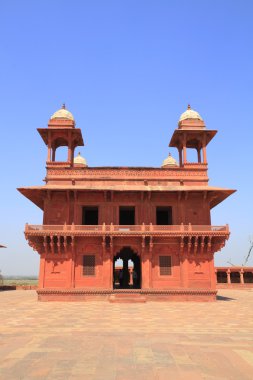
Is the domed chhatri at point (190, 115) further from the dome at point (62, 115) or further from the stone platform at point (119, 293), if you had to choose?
the stone platform at point (119, 293)

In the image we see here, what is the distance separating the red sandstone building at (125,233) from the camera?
1975 cm

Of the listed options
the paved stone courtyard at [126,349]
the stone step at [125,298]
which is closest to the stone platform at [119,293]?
the stone step at [125,298]

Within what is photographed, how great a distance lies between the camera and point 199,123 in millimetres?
23562

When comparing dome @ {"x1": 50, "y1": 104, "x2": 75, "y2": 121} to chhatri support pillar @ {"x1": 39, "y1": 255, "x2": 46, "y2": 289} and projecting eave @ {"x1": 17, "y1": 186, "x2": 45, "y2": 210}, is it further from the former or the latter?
chhatri support pillar @ {"x1": 39, "y1": 255, "x2": 46, "y2": 289}

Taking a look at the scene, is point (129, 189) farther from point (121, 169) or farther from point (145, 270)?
point (145, 270)

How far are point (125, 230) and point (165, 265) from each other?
3493 millimetres

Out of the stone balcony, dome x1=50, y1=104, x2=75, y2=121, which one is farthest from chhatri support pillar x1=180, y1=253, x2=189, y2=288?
dome x1=50, y1=104, x2=75, y2=121

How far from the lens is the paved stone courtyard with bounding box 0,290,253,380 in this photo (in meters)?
5.54

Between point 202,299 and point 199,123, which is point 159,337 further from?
point 199,123

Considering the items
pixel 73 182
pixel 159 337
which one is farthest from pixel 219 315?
pixel 73 182

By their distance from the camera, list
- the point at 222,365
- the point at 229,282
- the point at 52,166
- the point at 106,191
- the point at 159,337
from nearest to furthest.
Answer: the point at 222,365 < the point at 159,337 < the point at 106,191 < the point at 52,166 < the point at 229,282

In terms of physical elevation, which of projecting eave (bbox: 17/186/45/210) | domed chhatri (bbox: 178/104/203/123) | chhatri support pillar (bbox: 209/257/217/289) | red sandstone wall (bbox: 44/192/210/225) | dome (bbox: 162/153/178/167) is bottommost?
chhatri support pillar (bbox: 209/257/217/289)

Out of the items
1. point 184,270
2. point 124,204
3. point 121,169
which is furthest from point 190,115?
point 184,270

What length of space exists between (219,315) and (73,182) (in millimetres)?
12872
